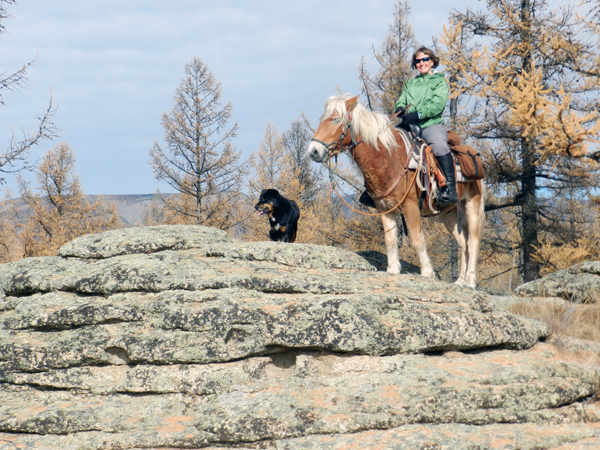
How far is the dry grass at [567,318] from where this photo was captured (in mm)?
6902

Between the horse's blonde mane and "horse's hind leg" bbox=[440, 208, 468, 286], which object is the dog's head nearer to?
"horse's hind leg" bbox=[440, 208, 468, 286]

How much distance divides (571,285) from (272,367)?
28.5 ft

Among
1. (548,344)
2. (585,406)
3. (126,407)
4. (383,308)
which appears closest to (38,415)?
(126,407)

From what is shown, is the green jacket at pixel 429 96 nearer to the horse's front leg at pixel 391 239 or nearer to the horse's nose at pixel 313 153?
the horse's front leg at pixel 391 239

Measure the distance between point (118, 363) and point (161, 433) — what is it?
108cm

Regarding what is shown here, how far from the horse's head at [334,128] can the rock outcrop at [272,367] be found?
4.81 feet

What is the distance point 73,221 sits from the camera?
97.6ft

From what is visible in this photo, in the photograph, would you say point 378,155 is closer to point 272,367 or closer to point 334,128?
point 334,128

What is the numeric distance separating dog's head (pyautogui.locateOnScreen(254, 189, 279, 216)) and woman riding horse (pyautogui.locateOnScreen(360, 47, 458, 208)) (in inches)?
152

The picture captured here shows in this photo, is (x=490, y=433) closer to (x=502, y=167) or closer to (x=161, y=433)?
(x=161, y=433)

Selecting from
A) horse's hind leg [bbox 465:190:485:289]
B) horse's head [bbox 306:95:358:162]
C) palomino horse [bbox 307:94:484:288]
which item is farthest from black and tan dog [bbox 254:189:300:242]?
horse's head [bbox 306:95:358:162]

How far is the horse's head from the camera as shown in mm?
6105

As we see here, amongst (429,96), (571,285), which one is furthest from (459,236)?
(571,285)

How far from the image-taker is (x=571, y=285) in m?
11.1
